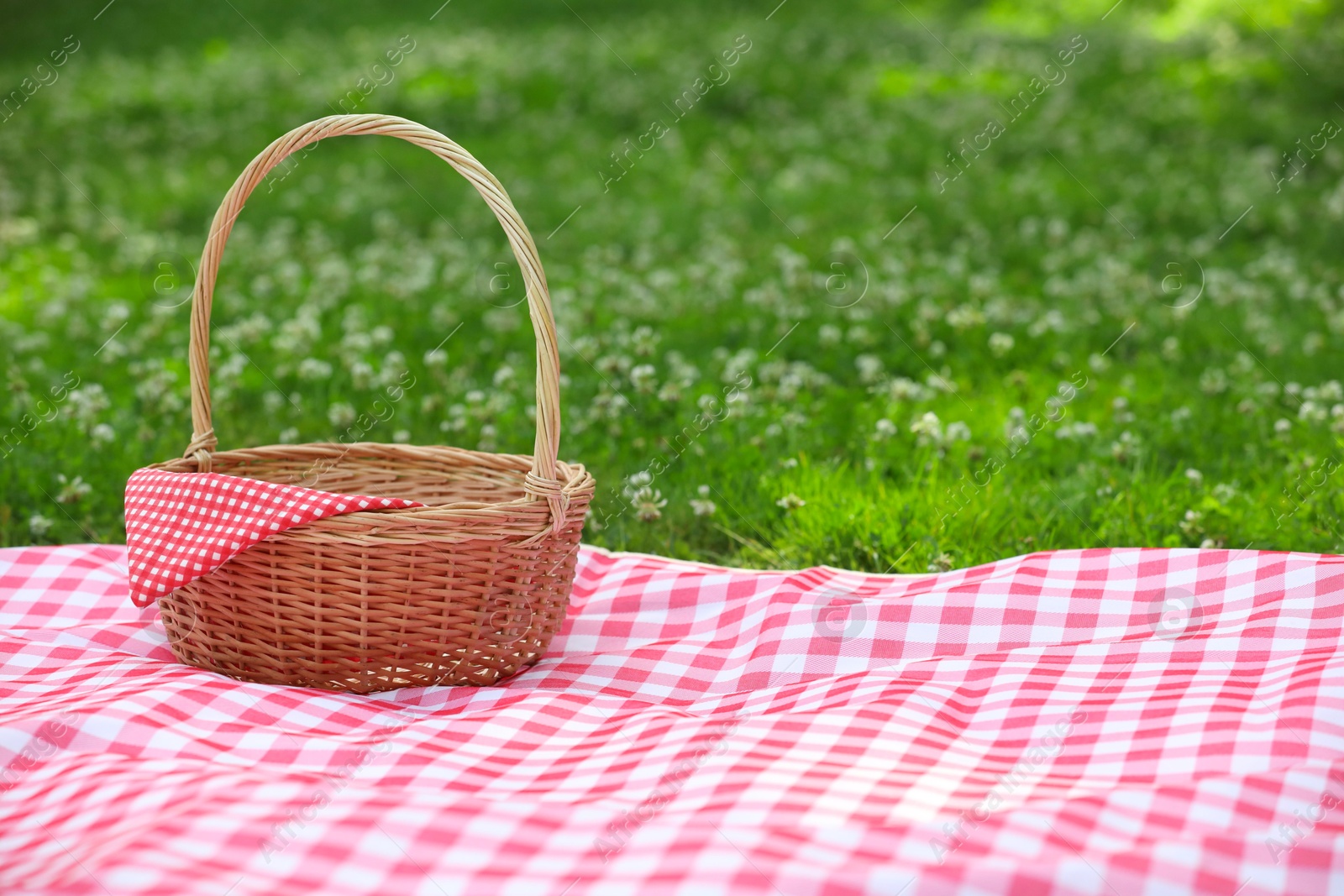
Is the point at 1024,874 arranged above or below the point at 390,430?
below

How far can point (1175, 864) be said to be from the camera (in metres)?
1.45

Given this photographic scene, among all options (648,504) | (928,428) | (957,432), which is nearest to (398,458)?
(648,504)

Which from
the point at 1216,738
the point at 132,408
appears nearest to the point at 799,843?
the point at 1216,738

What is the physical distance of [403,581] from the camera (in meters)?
2.09

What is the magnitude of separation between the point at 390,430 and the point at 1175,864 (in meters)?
2.83

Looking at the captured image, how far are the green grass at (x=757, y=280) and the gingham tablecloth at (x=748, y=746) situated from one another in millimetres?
538

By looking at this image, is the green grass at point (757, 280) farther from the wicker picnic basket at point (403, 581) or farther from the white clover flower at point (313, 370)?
the wicker picnic basket at point (403, 581)

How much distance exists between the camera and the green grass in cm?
332

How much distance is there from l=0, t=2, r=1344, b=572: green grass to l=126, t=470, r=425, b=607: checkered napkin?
1.16 m

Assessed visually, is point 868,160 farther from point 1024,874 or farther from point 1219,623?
point 1024,874

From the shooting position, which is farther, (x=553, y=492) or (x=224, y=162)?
(x=224, y=162)

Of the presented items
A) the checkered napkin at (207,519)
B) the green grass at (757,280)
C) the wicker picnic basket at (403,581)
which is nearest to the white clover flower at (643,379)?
the green grass at (757,280)

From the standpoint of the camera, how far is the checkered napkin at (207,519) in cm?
207

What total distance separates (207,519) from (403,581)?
0.38m
